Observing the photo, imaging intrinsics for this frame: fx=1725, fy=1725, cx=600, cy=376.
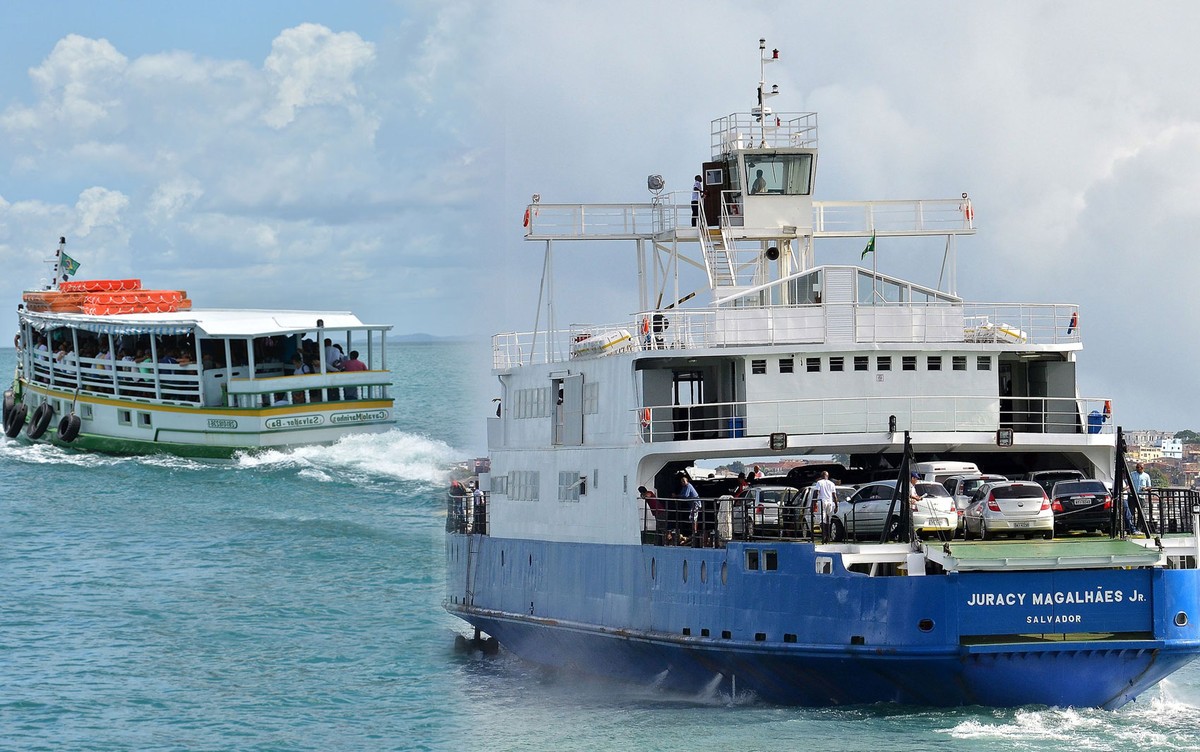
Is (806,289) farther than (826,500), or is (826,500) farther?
(806,289)

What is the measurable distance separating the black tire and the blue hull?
0.76 meters

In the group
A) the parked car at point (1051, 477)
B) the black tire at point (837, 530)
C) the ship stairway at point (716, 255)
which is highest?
the ship stairway at point (716, 255)

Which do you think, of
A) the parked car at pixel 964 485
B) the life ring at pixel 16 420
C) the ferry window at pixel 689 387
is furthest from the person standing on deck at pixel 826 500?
the life ring at pixel 16 420

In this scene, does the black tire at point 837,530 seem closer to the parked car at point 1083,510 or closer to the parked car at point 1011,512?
the parked car at point 1011,512

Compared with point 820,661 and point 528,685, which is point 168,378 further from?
point 820,661

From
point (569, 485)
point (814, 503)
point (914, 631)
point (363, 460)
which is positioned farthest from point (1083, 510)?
point (363, 460)

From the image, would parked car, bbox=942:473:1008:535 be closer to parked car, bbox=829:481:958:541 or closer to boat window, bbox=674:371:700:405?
parked car, bbox=829:481:958:541

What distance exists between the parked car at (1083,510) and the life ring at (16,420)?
60.2 meters

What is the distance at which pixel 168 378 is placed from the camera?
69562 millimetres

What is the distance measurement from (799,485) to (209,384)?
39848 mm

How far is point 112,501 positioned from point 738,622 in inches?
1375

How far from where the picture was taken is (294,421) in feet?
222

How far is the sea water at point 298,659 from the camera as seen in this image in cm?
2652

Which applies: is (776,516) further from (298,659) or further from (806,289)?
(298,659)
